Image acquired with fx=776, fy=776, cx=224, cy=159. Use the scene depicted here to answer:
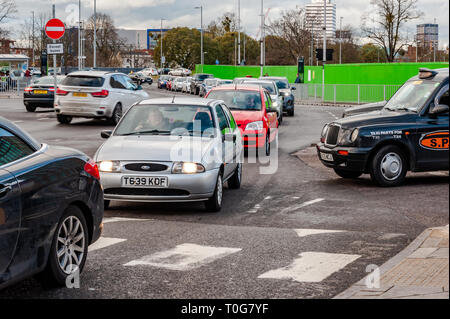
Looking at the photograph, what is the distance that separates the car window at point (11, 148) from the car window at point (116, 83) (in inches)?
801

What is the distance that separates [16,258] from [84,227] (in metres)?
1.09

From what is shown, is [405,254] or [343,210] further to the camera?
[343,210]

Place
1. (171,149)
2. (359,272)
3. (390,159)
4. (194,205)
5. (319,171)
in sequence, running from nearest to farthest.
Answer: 1. (359,272)
2. (171,149)
3. (194,205)
4. (390,159)
5. (319,171)

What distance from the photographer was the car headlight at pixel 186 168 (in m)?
9.75

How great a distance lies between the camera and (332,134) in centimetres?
1329

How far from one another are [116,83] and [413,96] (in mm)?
14850

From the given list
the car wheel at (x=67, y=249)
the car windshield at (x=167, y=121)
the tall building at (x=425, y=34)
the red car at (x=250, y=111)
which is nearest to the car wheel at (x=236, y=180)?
the car windshield at (x=167, y=121)

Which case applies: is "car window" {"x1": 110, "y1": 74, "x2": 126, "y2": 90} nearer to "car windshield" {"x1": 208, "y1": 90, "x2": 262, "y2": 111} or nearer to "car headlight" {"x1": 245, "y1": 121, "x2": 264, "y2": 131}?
"car windshield" {"x1": 208, "y1": 90, "x2": 262, "y2": 111}

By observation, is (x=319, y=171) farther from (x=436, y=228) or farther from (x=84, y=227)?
(x=84, y=227)

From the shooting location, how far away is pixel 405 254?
7.14 m

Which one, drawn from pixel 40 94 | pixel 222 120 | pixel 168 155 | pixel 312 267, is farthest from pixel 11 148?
pixel 40 94

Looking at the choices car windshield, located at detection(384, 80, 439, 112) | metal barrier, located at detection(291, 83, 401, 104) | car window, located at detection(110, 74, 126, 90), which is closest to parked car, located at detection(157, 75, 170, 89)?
metal barrier, located at detection(291, 83, 401, 104)

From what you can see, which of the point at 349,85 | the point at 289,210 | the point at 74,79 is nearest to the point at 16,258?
→ the point at 289,210

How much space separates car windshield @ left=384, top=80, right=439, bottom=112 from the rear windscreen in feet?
45.5
